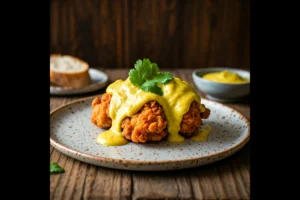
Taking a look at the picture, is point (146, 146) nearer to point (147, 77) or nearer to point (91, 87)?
point (147, 77)

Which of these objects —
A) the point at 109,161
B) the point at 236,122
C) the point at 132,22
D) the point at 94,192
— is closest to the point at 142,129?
the point at 109,161

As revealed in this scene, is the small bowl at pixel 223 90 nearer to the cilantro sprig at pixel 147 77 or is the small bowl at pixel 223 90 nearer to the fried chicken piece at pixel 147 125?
the cilantro sprig at pixel 147 77

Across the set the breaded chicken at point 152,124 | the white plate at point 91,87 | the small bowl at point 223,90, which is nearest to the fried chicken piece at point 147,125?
the breaded chicken at point 152,124

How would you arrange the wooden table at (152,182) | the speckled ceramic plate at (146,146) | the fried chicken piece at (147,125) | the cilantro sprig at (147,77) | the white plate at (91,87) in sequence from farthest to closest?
the white plate at (91,87)
the cilantro sprig at (147,77)
the fried chicken piece at (147,125)
the speckled ceramic plate at (146,146)
the wooden table at (152,182)

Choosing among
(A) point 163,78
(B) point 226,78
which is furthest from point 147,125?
(B) point 226,78

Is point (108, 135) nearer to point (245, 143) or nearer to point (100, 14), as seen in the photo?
point (245, 143)
